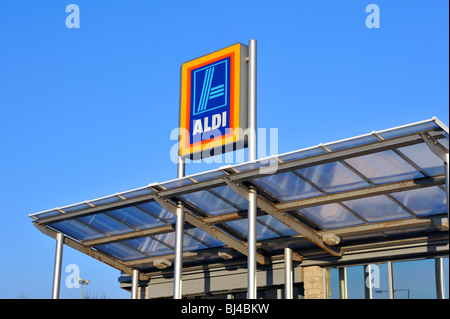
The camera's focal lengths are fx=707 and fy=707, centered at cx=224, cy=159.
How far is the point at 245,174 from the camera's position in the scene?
16.2 metres

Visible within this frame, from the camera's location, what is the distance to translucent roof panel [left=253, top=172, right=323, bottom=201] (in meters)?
16.3

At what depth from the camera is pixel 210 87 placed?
21141 millimetres

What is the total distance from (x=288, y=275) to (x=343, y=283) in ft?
5.51

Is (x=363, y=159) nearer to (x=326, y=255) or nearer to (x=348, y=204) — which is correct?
(x=348, y=204)

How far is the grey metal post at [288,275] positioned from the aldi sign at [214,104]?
3516mm

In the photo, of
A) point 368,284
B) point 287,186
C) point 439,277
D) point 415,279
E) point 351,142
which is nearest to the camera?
point 351,142

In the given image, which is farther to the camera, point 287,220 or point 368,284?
point 368,284

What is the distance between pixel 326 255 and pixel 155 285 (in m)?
7.20

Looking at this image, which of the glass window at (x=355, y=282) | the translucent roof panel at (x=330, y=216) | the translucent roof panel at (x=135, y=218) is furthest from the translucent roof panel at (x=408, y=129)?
the translucent roof panel at (x=135, y=218)

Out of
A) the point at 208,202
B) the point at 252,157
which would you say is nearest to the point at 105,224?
the point at 208,202

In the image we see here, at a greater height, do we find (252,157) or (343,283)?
(252,157)

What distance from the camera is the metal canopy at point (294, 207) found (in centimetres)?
1485

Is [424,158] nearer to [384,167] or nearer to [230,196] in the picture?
[384,167]

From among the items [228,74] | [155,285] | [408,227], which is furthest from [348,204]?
[155,285]
